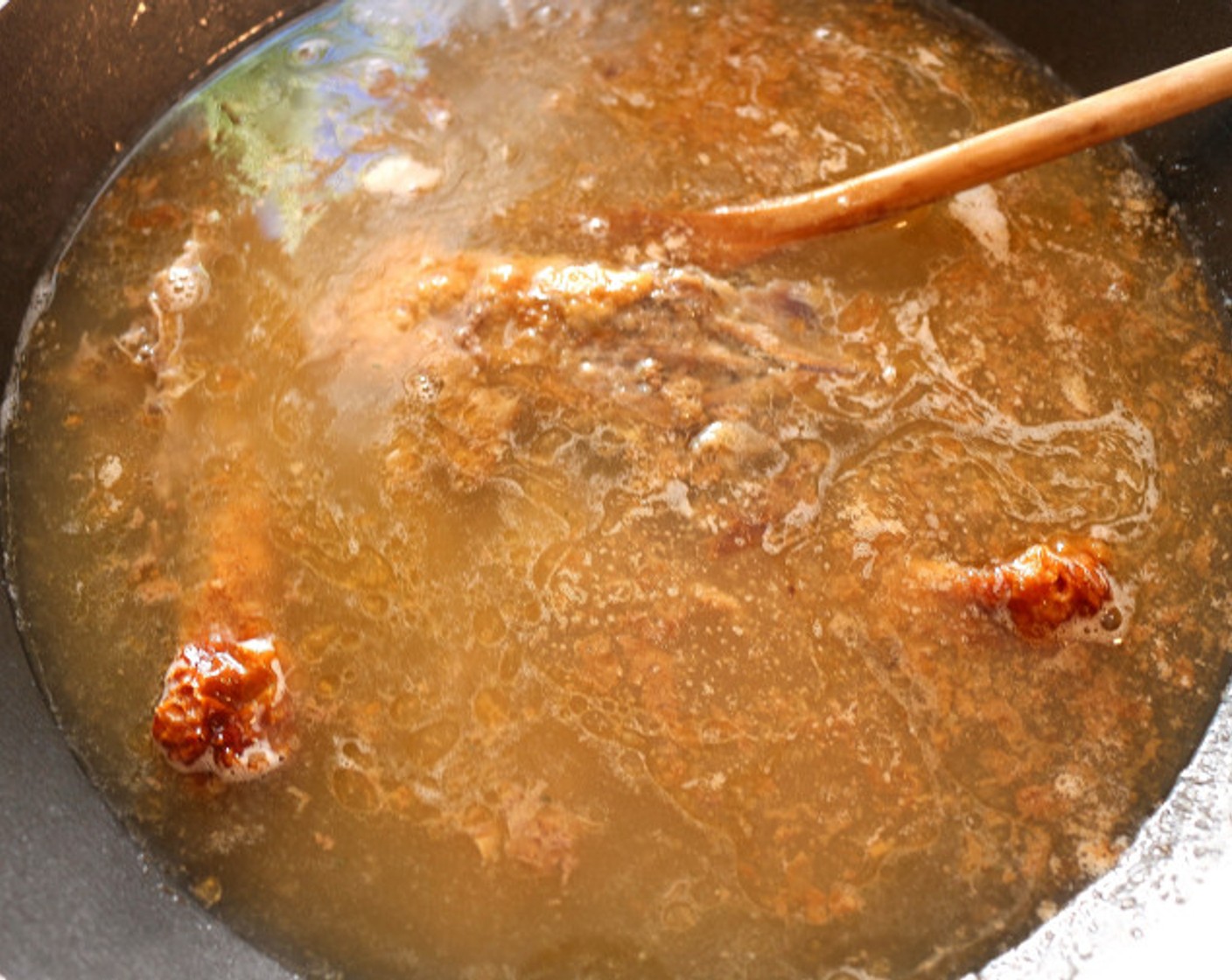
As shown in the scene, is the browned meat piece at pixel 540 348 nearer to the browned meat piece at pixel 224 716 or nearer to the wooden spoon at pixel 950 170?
the wooden spoon at pixel 950 170

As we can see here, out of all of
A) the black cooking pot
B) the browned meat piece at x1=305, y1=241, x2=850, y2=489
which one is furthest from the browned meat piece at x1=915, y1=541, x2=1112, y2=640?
the browned meat piece at x1=305, y1=241, x2=850, y2=489

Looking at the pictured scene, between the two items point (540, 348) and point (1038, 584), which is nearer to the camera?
point (1038, 584)

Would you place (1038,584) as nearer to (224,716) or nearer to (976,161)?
(976,161)

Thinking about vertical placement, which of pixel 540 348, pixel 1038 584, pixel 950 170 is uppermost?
pixel 950 170

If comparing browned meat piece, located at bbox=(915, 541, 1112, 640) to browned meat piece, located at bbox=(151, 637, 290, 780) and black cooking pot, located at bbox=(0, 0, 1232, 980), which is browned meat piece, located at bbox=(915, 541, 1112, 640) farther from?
browned meat piece, located at bbox=(151, 637, 290, 780)

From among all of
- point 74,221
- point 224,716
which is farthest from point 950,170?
point 74,221

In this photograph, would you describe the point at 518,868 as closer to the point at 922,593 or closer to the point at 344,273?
the point at 922,593
